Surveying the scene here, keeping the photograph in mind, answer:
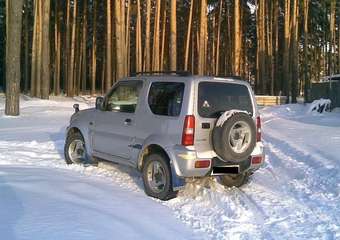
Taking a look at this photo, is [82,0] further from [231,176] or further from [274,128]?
[231,176]

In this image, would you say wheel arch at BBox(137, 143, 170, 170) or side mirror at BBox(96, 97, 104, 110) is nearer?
wheel arch at BBox(137, 143, 170, 170)

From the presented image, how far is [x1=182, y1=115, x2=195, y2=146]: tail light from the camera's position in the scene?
7676mm

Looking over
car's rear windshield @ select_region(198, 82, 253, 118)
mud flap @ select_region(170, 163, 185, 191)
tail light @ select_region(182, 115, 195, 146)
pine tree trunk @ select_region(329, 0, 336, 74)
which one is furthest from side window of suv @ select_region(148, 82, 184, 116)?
pine tree trunk @ select_region(329, 0, 336, 74)

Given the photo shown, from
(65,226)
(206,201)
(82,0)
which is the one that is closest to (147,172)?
(206,201)

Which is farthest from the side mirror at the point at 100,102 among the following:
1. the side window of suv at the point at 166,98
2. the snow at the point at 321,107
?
the snow at the point at 321,107

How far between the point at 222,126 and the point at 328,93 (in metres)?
23.4

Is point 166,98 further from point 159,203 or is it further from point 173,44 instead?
point 173,44

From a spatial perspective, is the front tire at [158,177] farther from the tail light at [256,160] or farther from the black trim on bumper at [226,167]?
the tail light at [256,160]

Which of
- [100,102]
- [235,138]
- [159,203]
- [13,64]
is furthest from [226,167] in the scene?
[13,64]

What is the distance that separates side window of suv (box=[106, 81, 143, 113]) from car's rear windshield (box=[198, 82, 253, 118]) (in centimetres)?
129

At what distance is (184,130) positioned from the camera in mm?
7684

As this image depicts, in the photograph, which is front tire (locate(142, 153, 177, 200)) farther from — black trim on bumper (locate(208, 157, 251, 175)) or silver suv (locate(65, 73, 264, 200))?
black trim on bumper (locate(208, 157, 251, 175))

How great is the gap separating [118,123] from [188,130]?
1790 mm

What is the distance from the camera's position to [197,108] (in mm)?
7773
